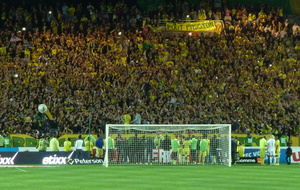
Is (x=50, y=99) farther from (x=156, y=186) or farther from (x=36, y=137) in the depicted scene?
(x=156, y=186)

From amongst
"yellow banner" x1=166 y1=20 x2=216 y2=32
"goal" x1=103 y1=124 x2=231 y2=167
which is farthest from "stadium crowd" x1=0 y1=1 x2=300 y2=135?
"goal" x1=103 y1=124 x2=231 y2=167

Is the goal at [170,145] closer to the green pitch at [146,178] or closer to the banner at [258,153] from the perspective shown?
the banner at [258,153]

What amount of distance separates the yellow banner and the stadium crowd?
0.67 metres

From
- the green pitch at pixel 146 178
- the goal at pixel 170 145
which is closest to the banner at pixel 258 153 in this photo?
the goal at pixel 170 145

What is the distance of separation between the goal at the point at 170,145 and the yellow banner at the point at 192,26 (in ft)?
52.4

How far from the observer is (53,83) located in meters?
41.3

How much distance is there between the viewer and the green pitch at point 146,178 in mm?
21281

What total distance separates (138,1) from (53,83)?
13.2m

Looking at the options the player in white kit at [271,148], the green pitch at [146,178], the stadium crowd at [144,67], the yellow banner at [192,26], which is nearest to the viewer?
the green pitch at [146,178]

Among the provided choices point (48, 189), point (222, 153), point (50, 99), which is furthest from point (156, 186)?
point (50, 99)

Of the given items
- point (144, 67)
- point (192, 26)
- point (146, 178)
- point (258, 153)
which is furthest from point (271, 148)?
point (192, 26)

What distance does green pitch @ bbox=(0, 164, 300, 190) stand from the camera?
21.3 meters

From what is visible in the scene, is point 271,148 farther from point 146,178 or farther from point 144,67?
point 144,67

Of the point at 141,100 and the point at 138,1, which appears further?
the point at 138,1
